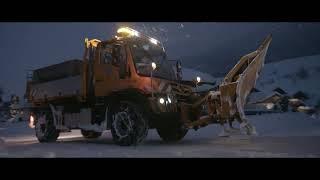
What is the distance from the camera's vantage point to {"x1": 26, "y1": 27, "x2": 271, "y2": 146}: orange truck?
8.34 meters

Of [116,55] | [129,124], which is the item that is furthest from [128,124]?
[116,55]

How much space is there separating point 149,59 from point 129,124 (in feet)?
4.39

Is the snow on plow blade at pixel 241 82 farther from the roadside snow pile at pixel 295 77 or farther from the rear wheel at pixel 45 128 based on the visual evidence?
the rear wheel at pixel 45 128

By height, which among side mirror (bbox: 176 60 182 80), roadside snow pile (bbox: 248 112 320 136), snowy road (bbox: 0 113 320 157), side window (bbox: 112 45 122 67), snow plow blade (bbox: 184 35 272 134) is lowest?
snowy road (bbox: 0 113 320 157)

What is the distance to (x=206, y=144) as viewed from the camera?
8875 millimetres

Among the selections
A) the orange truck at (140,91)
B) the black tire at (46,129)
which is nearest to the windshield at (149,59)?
the orange truck at (140,91)

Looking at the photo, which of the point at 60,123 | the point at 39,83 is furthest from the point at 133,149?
the point at 39,83

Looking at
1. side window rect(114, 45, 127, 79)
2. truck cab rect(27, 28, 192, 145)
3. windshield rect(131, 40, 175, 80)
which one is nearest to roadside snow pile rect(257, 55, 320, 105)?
truck cab rect(27, 28, 192, 145)

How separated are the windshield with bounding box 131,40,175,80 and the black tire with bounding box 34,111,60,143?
3033mm

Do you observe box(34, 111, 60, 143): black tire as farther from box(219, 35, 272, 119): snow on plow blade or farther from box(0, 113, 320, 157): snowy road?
box(219, 35, 272, 119): snow on plow blade

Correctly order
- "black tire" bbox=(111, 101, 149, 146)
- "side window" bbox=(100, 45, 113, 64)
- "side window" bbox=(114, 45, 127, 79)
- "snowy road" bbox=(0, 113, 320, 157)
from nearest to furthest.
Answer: "snowy road" bbox=(0, 113, 320, 157) → "black tire" bbox=(111, 101, 149, 146) → "side window" bbox=(114, 45, 127, 79) → "side window" bbox=(100, 45, 113, 64)

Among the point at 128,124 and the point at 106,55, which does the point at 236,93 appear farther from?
the point at 106,55

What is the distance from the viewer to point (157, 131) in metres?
9.78

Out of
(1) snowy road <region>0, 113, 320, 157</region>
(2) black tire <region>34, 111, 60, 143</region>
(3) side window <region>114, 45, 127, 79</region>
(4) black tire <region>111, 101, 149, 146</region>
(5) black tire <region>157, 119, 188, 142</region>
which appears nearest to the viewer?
(1) snowy road <region>0, 113, 320, 157</region>
